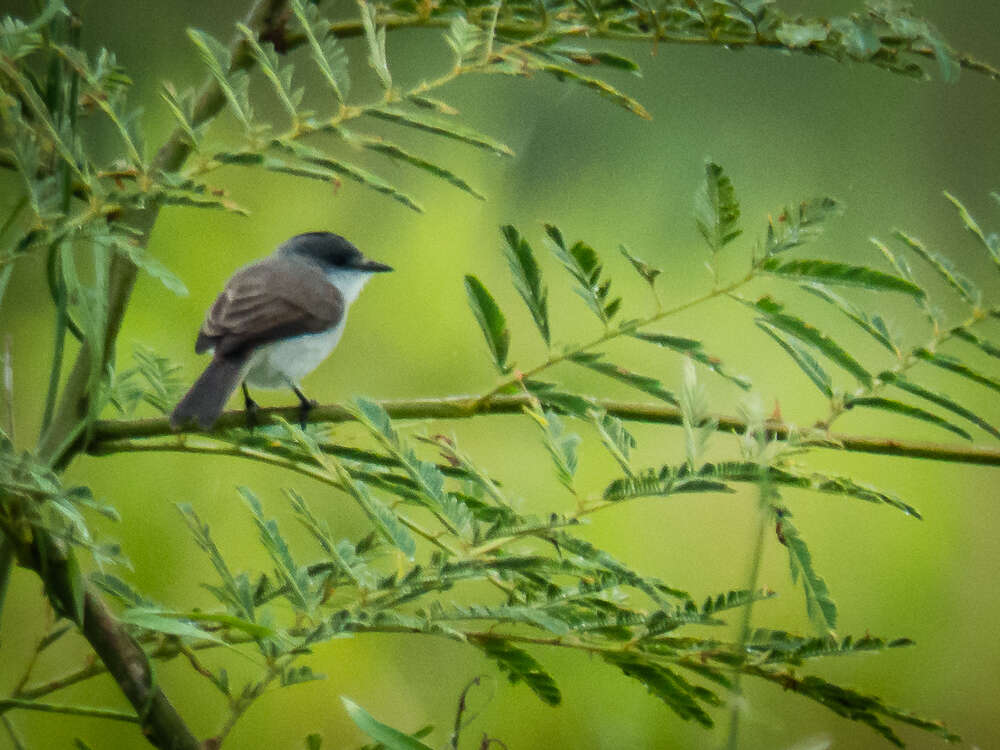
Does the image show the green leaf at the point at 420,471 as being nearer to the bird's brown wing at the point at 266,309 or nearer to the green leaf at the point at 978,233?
the green leaf at the point at 978,233

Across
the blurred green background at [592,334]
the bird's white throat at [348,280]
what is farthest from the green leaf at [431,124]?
the bird's white throat at [348,280]

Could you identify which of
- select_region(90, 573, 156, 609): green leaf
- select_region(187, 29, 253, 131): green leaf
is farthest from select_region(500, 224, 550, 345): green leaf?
select_region(90, 573, 156, 609): green leaf

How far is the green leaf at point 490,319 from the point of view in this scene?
1.77 ft

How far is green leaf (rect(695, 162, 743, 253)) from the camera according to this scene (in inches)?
20.0

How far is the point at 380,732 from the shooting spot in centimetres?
46

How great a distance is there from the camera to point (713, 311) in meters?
1.57

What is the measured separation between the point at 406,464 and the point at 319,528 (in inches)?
1.7

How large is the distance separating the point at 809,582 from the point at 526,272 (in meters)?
0.18

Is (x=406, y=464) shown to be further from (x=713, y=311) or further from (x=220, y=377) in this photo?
(x=713, y=311)

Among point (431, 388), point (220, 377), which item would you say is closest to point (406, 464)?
point (220, 377)

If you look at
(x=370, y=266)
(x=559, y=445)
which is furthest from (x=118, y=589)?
(x=370, y=266)

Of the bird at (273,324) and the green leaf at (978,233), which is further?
the bird at (273,324)

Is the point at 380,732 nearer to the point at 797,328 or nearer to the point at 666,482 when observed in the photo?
the point at 666,482

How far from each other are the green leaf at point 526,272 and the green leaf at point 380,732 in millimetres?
184
